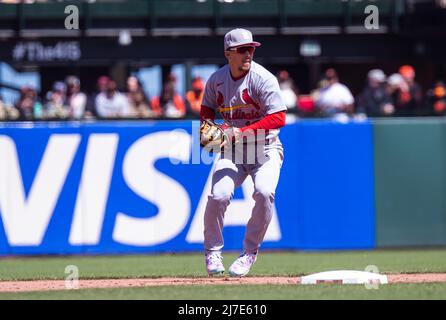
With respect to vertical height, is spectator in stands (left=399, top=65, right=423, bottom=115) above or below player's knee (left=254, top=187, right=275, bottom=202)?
above

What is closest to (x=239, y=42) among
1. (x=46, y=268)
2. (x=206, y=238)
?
(x=206, y=238)

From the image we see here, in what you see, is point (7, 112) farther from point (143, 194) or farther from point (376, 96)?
point (376, 96)

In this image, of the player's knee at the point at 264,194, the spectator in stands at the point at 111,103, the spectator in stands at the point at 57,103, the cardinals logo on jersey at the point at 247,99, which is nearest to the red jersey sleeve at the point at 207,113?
the cardinals logo on jersey at the point at 247,99

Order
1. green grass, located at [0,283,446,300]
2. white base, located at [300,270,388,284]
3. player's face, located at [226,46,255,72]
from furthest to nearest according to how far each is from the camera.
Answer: player's face, located at [226,46,255,72]
white base, located at [300,270,388,284]
green grass, located at [0,283,446,300]

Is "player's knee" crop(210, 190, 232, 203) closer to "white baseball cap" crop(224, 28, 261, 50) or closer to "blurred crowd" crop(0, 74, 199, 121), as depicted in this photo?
"white baseball cap" crop(224, 28, 261, 50)

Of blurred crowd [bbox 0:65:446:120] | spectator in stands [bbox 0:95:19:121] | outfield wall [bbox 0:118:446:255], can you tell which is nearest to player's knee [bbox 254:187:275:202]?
outfield wall [bbox 0:118:446:255]

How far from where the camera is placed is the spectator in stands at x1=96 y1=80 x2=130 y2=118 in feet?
50.4

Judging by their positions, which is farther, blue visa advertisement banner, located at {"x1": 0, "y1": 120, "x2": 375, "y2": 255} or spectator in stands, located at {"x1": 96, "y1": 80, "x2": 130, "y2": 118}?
spectator in stands, located at {"x1": 96, "y1": 80, "x2": 130, "y2": 118}

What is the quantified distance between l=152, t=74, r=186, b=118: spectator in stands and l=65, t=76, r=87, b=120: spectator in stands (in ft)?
3.53

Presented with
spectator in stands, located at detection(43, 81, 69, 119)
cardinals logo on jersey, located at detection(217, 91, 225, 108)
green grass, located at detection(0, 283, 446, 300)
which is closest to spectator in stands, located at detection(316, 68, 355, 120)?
spectator in stands, located at detection(43, 81, 69, 119)

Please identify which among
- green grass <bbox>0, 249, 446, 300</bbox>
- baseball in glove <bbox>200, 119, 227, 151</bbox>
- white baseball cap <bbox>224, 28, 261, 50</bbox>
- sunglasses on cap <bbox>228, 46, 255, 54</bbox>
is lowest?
green grass <bbox>0, 249, 446, 300</bbox>

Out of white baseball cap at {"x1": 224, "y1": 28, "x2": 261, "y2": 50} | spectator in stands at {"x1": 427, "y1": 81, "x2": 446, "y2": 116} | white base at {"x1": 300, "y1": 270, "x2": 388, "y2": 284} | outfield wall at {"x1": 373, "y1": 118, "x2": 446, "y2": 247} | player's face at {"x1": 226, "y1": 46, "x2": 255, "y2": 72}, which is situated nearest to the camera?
white base at {"x1": 300, "y1": 270, "x2": 388, "y2": 284}

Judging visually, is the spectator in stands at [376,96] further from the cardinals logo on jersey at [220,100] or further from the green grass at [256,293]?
the green grass at [256,293]
